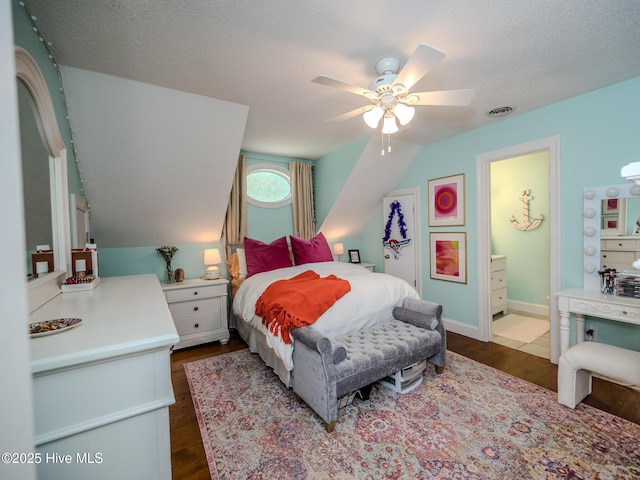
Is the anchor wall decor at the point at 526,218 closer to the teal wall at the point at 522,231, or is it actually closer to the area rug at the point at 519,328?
the teal wall at the point at 522,231

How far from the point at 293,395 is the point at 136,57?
2.65m

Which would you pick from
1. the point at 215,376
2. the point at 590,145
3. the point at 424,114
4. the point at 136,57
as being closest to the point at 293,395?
the point at 215,376

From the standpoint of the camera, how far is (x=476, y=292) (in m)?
3.26

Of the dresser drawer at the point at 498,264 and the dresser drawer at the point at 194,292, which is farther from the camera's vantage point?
the dresser drawer at the point at 498,264

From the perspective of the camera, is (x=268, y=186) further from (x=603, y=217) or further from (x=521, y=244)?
(x=521, y=244)

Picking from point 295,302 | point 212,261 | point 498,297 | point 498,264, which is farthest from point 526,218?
point 212,261

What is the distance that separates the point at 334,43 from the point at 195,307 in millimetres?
2895

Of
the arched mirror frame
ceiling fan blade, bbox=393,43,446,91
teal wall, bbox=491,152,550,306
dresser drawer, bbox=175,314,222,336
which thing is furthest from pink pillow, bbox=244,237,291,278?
teal wall, bbox=491,152,550,306

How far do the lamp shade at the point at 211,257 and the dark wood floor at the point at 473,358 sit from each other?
98 centimetres

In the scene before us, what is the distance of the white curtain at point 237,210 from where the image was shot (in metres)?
3.75

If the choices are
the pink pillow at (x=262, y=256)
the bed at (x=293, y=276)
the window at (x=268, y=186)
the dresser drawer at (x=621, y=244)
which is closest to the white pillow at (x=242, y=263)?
the bed at (x=293, y=276)

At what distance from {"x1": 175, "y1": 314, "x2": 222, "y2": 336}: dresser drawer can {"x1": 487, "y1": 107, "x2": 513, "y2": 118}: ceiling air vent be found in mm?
3659

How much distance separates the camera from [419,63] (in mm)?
1468

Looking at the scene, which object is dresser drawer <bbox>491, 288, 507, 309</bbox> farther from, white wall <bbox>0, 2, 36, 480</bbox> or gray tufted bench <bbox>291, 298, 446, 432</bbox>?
white wall <bbox>0, 2, 36, 480</bbox>
